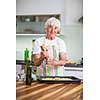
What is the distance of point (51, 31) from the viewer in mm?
2686

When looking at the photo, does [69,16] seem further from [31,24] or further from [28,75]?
[28,75]

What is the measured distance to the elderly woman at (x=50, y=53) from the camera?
2504mm

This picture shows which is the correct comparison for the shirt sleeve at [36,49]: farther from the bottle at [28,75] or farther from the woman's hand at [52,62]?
the bottle at [28,75]

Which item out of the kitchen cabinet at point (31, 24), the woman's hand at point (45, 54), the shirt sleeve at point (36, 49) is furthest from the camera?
the kitchen cabinet at point (31, 24)

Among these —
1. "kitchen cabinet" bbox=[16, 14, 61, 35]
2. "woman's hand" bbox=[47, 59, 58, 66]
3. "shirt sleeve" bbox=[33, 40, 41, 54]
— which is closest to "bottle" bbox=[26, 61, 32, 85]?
"shirt sleeve" bbox=[33, 40, 41, 54]

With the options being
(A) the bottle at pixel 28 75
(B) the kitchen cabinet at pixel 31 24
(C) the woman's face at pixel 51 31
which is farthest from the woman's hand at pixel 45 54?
(B) the kitchen cabinet at pixel 31 24

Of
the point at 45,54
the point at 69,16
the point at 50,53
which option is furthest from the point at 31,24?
the point at 45,54

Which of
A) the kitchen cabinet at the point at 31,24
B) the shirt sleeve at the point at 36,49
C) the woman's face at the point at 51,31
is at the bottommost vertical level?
the shirt sleeve at the point at 36,49

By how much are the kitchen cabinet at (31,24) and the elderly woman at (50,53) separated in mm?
828

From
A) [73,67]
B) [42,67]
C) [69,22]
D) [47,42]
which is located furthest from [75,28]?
[42,67]

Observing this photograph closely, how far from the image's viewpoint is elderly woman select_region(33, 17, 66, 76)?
250 cm

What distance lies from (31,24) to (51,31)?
1101 mm

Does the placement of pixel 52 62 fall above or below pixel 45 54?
below
